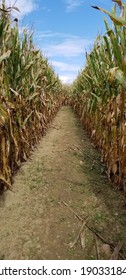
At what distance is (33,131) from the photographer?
481 cm

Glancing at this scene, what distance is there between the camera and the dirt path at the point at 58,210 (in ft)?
7.30

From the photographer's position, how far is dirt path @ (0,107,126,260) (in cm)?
222

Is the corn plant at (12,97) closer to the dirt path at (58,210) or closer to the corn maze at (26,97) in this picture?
the corn maze at (26,97)

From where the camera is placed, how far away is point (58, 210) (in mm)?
2748

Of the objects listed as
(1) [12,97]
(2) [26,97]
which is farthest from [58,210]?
(2) [26,97]

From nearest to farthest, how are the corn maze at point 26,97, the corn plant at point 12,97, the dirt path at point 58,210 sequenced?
the dirt path at point 58,210 < the corn maze at point 26,97 < the corn plant at point 12,97

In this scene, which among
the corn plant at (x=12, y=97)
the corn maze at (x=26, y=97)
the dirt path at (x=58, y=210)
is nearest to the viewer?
the dirt path at (x=58, y=210)

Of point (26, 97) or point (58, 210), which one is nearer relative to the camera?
point (58, 210)

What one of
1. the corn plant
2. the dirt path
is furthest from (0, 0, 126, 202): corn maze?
the dirt path

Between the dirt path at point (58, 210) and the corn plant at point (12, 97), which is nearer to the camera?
the dirt path at point (58, 210)

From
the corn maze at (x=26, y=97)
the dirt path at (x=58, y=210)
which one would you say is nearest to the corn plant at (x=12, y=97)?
the corn maze at (x=26, y=97)

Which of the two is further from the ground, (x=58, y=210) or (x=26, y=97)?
(x=26, y=97)

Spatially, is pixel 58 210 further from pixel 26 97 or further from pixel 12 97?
pixel 26 97
